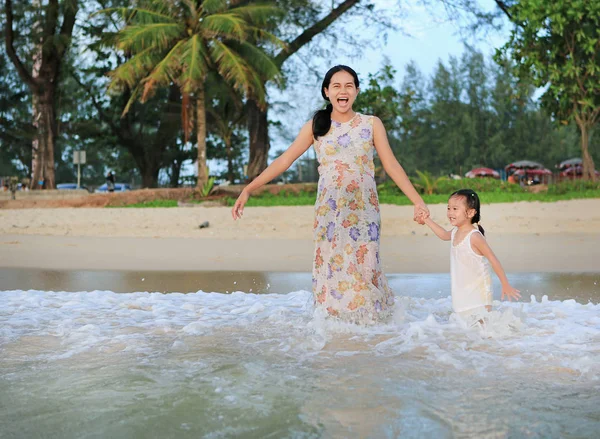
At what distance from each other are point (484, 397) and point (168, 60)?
22.8 meters

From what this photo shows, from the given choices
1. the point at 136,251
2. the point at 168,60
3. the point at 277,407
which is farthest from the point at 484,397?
the point at 168,60

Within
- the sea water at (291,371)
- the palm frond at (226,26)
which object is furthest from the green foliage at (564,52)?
the sea water at (291,371)

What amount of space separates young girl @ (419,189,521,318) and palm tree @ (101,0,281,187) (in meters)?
20.0

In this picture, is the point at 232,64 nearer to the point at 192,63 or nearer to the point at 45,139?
the point at 192,63

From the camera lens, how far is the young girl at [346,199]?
5.02 meters

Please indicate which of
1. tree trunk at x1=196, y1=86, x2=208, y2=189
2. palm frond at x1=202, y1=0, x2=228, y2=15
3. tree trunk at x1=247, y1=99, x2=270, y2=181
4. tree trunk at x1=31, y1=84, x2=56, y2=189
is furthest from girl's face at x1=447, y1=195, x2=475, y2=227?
tree trunk at x1=31, y1=84, x2=56, y2=189

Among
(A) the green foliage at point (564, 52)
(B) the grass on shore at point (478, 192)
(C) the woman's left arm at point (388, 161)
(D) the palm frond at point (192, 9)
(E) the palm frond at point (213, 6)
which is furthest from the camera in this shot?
(D) the palm frond at point (192, 9)

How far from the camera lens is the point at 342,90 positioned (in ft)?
16.1

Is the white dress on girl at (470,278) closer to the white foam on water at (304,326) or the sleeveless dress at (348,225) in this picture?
the white foam on water at (304,326)

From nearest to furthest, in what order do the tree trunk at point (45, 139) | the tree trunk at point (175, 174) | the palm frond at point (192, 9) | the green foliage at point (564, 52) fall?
the green foliage at point (564, 52), the palm frond at point (192, 9), the tree trunk at point (45, 139), the tree trunk at point (175, 174)

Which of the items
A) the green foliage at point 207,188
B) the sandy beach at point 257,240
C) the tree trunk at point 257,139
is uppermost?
the tree trunk at point 257,139

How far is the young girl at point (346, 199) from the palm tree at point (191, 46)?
64.3 feet

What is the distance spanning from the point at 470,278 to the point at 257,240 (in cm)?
776

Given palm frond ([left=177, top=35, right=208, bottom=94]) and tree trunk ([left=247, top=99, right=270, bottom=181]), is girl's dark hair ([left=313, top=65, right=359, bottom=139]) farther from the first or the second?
tree trunk ([left=247, top=99, right=270, bottom=181])
